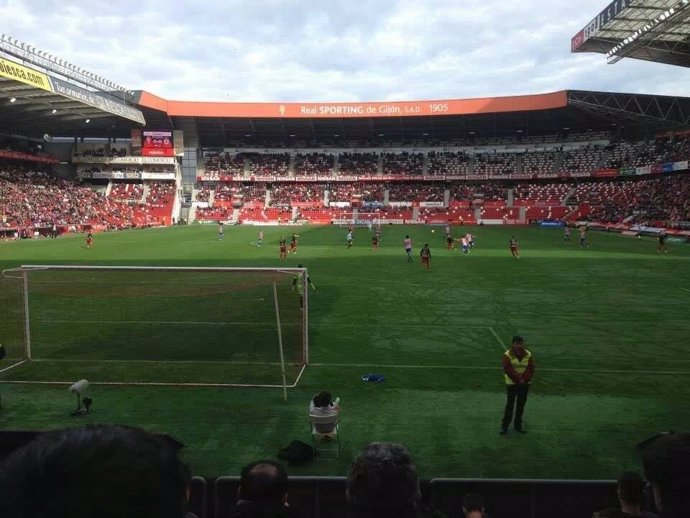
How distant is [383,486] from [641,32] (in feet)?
147

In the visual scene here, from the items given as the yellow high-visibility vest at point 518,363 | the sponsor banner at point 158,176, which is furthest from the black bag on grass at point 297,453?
the sponsor banner at point 158,176

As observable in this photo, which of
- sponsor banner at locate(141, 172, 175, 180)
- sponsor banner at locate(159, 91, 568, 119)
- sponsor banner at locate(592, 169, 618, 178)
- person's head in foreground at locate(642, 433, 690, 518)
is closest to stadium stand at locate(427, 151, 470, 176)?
sponsor banner at locate(159, 91, 568, 119)

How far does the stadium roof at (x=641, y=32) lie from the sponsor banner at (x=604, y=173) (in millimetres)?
30652

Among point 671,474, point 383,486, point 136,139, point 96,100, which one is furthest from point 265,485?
point 136,139

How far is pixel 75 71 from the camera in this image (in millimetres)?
59625

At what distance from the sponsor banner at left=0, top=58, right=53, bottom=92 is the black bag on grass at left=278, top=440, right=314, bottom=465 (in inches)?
1905

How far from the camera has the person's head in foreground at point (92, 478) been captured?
1379 millimetres

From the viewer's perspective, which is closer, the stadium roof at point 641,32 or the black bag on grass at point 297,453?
the black bag on grass at point 297,453

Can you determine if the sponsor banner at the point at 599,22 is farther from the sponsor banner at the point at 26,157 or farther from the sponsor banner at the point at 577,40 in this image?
the sponsor banner at the point at 26,157

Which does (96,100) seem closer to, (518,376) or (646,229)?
(646,229)

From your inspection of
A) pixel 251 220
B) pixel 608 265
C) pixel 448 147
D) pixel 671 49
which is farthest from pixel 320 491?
pixel 448 147

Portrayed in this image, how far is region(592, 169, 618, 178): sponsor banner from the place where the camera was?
247ft

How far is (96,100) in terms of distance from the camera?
59938mm

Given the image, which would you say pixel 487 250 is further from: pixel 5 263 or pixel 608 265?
pixel 5 263
